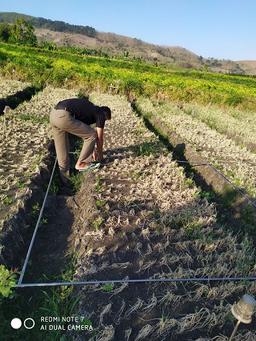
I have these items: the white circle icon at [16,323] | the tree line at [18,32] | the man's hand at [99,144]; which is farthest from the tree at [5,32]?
the white circle icon at [16,323]

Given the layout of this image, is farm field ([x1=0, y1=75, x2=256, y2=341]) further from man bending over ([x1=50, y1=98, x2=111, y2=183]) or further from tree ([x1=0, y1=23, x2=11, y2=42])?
tree ([x1=0, y1=23, x2=11, y2=42])

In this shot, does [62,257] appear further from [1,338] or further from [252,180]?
[252,180]

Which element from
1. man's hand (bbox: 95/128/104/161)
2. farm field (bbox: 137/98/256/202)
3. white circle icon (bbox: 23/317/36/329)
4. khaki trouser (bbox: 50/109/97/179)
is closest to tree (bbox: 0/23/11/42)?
farm field (bbox: 137/98/256/202)

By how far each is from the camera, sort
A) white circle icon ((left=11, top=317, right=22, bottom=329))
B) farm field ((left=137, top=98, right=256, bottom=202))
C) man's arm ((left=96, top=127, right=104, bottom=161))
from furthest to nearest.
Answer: farm field ((left=137, top=98, right=256, bottom=202)) → man's arm ((left=96, top=127, right=104, bottom=161)) → white circle icon ((left=11, top=317, right=22, bottom=329))

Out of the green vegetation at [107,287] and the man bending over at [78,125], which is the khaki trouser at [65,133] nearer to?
the man bending over at [78,125]

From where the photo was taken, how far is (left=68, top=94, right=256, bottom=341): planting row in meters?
3.77

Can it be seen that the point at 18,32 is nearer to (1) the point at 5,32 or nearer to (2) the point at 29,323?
(1) the point at 5,32

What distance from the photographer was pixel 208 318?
3.88 metres

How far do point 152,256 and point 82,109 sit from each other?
11.2 feet

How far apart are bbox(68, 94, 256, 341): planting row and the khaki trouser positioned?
0.54m

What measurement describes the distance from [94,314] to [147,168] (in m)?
4.87

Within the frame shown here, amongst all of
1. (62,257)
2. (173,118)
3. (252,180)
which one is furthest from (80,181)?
(173,118)

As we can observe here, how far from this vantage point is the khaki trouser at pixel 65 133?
734cm

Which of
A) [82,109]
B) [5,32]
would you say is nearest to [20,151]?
[82,109]
